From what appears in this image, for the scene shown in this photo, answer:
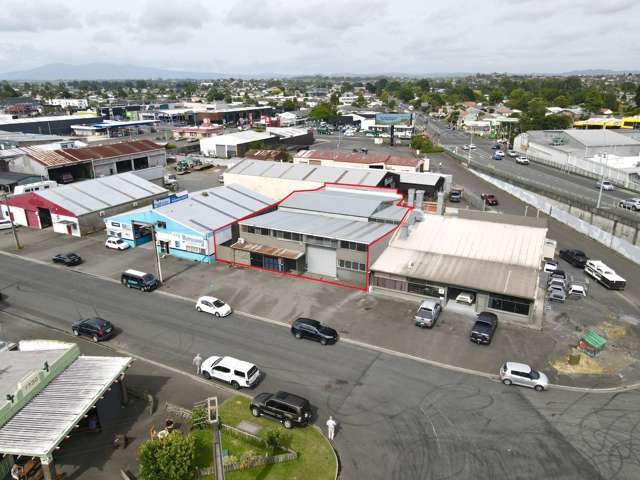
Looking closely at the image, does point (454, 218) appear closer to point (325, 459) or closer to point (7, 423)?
point (325, 459)

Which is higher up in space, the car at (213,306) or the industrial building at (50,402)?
the industrial building at (50,402)

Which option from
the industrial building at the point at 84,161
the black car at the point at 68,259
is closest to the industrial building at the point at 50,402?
the black car at the point at 68,259

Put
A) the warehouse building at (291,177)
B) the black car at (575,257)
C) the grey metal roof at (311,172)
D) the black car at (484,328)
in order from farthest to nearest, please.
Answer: the warehouse building at (291,177), the grey metal roof at (311,172), the black car at (575,257), the black car at (484,328)

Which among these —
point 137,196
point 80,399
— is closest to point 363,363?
point 80,399

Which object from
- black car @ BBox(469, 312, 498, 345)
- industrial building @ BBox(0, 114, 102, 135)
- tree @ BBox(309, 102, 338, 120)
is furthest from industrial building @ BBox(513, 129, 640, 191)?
industrial building @ BBox(0, 114, 102, 135)

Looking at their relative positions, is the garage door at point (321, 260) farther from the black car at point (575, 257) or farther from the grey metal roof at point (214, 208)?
the black car at point (575, 257)
